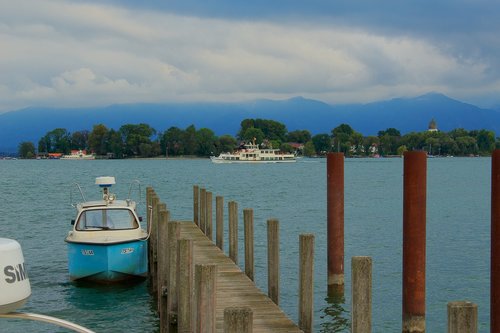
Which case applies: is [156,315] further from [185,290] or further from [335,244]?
[185,290]

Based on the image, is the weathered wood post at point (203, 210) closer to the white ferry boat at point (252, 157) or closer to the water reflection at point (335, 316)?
the water reflection at point (335, 316)

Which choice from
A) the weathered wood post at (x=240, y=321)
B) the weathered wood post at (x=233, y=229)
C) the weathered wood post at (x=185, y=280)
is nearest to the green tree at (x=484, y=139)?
the weathered wood post at (x=233, y=229)

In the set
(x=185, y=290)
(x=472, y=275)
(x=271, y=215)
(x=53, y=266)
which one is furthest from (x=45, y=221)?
(x=185, y=290)

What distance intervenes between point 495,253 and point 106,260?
1222 centimetres

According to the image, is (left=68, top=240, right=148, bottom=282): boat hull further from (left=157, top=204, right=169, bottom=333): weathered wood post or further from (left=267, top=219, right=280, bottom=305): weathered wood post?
(left=267, top=219, right=280, bottom=305): weathered wood post

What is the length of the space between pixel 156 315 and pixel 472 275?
10.9 metres

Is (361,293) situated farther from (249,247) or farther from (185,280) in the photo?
(249,247)

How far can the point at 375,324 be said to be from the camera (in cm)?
1772

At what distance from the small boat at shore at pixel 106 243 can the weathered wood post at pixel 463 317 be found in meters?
13.4

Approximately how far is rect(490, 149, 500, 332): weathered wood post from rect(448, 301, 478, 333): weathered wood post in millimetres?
2966

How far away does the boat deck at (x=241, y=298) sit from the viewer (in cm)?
1247

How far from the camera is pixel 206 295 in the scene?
34.1 ft

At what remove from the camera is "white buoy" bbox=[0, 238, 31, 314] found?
6770 millimetres

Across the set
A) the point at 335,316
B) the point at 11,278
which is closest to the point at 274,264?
the point at 335,316
